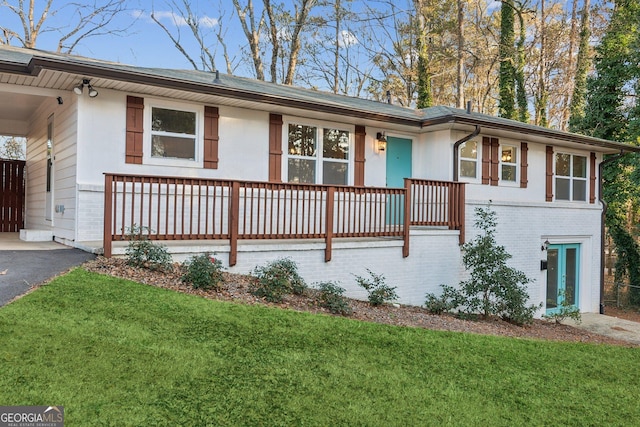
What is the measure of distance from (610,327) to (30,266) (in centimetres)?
1206

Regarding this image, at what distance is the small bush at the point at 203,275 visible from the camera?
558cm

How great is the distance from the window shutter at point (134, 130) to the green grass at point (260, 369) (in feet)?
9.94

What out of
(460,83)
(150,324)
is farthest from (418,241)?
(460,83)

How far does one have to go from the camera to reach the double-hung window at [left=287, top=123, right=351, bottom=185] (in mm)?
9461

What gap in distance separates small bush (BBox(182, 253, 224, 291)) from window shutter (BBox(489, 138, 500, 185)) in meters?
8.18

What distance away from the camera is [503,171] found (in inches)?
467

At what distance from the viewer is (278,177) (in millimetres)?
9172

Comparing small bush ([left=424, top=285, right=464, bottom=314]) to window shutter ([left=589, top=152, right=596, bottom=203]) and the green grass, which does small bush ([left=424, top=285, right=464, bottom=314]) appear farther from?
window shutter ([left=589, top=152, right=596, bottom=203])

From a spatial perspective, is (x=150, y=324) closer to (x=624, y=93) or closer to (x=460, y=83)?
(x=624, y=93)

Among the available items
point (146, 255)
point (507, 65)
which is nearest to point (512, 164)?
point (146, 255)

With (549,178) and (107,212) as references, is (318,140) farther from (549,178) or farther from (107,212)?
(549,178)

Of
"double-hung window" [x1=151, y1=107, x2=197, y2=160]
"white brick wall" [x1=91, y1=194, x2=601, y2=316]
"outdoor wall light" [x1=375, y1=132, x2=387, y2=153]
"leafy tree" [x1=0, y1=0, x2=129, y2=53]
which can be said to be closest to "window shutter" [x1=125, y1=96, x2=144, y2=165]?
"double-hung window" [x1=151, y1=107, x2=197, y2=160]

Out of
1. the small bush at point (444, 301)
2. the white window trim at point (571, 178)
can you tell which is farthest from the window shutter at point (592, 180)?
the small bush at point (444, 301)

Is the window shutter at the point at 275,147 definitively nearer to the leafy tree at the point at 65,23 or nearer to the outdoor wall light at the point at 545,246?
the outdoor wall light at the point at 545,246
